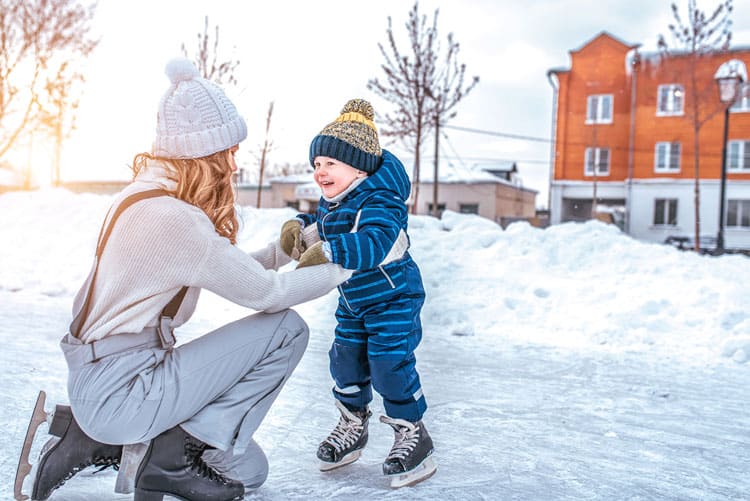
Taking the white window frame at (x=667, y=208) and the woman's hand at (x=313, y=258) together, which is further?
the white window frame at (x=667, y=208)

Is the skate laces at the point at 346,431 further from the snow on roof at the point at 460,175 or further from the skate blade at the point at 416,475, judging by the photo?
the snow on roof at the point at 460,175

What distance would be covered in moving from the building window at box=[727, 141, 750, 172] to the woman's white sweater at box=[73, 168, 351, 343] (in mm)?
28686

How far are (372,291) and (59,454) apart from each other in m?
1.09

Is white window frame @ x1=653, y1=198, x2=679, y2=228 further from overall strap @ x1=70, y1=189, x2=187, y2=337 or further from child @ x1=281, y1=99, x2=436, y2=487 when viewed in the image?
overall strap @ x1=70, y1=189, x2=187, y2=337

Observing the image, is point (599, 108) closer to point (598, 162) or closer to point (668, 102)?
point (598, 162)

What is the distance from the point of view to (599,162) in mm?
28234

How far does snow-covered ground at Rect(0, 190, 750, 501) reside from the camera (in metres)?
2.43

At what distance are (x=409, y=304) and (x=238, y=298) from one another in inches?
27.1

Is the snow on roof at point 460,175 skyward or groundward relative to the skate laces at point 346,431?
skyward

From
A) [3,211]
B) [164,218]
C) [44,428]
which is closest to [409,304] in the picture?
[164,218]

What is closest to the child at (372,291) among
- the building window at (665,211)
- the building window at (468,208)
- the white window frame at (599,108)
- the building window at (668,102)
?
the building window at (665,211)

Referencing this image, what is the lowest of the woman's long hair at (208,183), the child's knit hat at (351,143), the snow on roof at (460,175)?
the woman's long hair at (208,183)

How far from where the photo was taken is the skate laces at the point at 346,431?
8.23 ft

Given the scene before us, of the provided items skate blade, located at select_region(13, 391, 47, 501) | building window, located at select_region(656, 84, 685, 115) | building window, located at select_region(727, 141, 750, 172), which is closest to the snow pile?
skate blade, located at select_region(13, 391, 47, 501)
